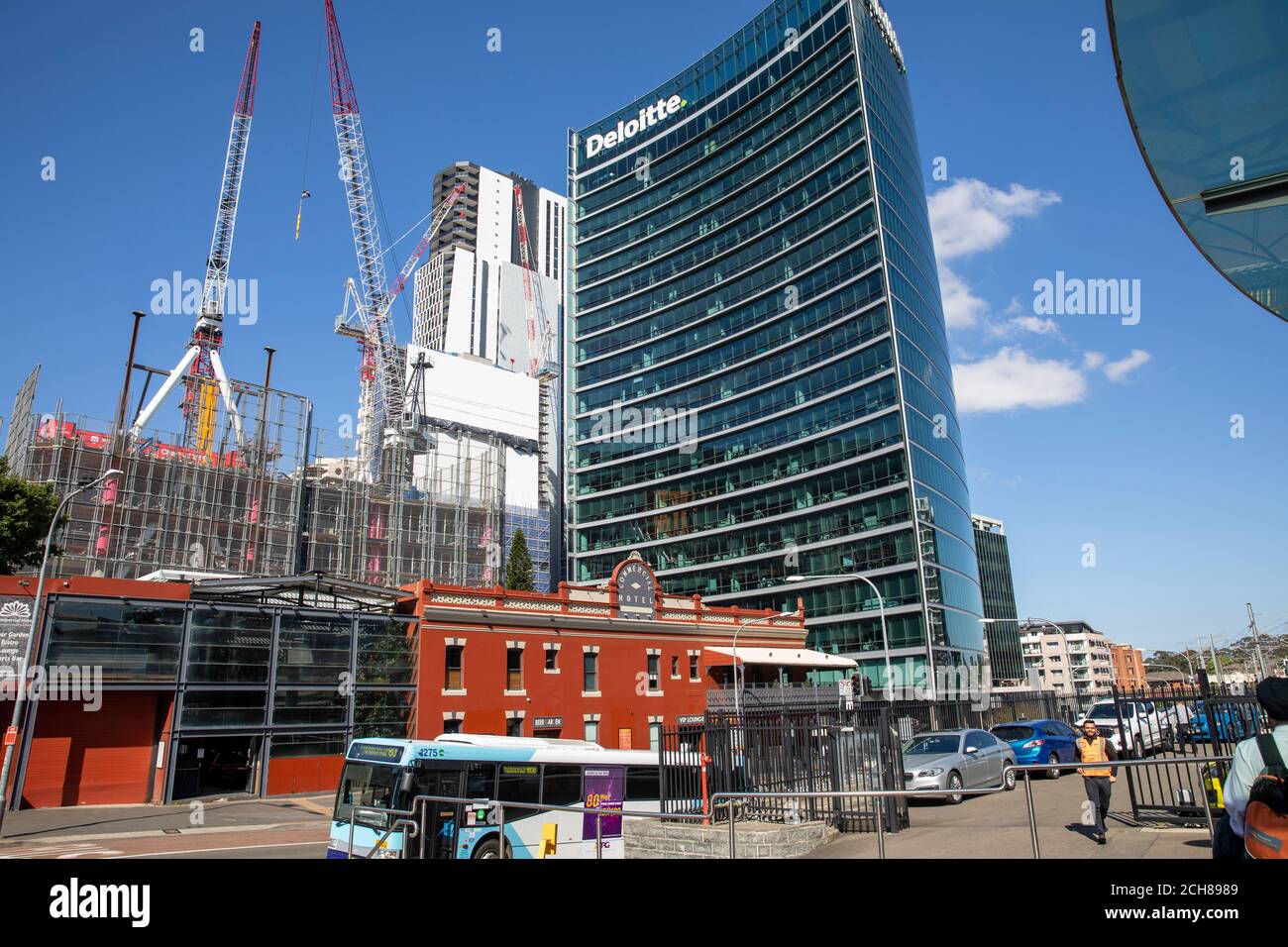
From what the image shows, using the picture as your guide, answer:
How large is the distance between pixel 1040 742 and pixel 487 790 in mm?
15387

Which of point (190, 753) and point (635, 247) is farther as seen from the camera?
point (635, 247)

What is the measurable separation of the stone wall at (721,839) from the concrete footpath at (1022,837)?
1.10 feet

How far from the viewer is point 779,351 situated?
78.8m

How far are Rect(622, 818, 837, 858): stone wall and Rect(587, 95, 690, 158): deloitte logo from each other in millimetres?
95125

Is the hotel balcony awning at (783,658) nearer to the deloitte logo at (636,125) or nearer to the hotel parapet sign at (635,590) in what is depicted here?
the hotel parapet sign at (635,590)

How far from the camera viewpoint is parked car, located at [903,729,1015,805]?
19281 mm

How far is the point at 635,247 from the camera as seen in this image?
317 ft

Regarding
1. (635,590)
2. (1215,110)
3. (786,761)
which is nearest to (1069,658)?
(635,590)
